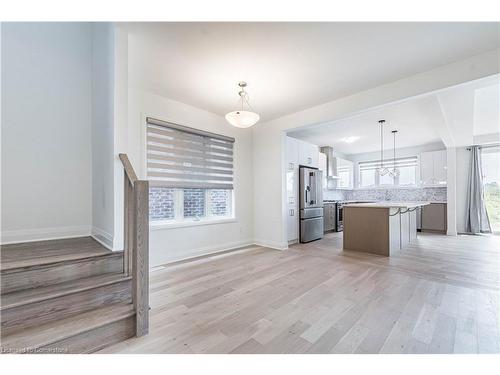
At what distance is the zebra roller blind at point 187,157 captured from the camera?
3.43 meters

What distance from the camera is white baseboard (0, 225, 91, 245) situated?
2.37 metres

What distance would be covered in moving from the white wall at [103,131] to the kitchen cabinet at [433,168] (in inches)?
317

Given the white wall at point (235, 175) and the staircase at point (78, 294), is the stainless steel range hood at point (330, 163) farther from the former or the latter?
the staircase at point (78, 294)

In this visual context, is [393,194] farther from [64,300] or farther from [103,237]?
[64,300]

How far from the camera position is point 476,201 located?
19.2 feet

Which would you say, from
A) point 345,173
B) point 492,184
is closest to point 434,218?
point 492,184

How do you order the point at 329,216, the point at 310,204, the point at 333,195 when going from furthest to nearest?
the point at 333,195 → the point at 329,216 → the point at 310,204

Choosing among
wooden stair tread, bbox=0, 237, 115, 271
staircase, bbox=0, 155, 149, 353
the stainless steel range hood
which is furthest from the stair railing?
→ the stainless steel range hood

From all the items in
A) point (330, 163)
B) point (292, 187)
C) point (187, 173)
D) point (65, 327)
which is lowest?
point (65, 327)

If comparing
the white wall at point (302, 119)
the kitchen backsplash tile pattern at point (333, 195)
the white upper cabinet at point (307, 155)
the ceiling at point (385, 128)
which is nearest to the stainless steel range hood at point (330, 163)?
the ceiling at point (385, 128)

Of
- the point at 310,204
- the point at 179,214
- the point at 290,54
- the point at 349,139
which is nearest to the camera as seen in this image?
the point at 290,54

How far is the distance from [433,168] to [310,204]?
4406 millimetres

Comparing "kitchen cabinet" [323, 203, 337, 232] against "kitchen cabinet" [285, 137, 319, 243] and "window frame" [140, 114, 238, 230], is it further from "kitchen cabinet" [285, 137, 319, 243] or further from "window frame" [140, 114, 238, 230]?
"window frame" [140, 114, 238, 230]
